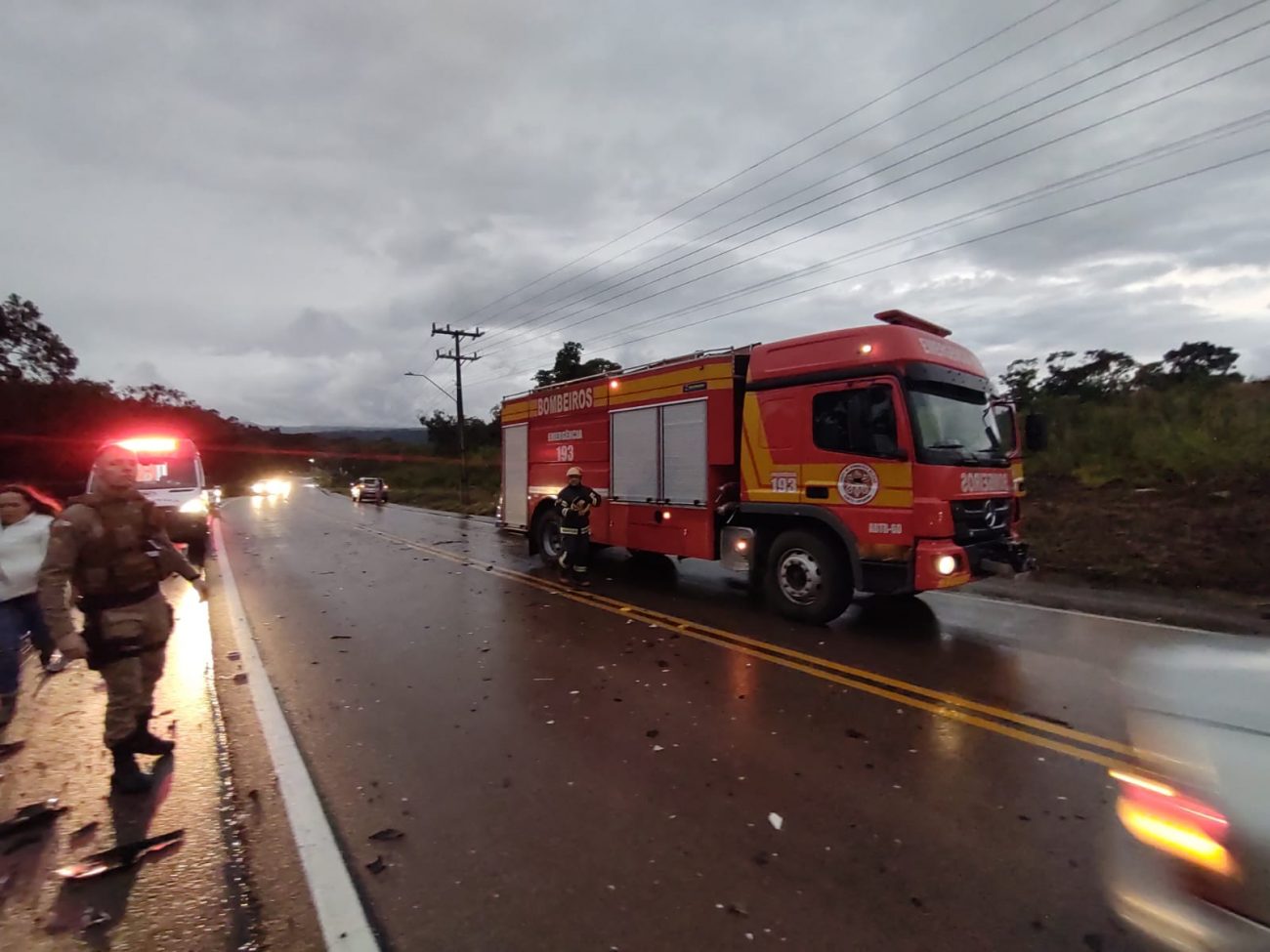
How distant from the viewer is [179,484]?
42.3 feet

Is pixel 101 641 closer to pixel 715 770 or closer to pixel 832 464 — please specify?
pixel 715 770

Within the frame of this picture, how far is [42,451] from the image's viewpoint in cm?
2538

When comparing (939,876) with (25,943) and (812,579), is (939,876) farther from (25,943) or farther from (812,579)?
(812,579)

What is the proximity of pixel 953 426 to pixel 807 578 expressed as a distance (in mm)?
2115

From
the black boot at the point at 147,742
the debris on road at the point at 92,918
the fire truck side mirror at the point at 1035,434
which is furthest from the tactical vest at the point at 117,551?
the fire truck side mirror at the point at 1035,434

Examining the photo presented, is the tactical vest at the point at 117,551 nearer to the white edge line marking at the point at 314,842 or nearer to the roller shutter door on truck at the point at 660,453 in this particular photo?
the white edge line marking at the point at 314,842

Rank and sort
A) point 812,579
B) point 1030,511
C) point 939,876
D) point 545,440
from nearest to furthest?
point 939,876
point 812,579
point 545,440
point 1030,511

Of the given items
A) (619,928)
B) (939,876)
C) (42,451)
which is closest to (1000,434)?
(939,876)

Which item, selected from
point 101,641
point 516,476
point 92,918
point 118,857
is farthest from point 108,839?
point 516,476

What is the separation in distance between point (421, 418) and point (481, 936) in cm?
8221

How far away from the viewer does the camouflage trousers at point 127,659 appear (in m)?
3.69

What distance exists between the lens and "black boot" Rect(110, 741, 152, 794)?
12.1ft

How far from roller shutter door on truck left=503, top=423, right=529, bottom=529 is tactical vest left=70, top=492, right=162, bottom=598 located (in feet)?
28.4

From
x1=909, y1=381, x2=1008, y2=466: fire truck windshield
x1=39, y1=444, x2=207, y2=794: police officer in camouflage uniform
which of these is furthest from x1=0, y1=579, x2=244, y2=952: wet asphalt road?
x1=909, y1=381, x2=1008, y2=466: fire truck windshield
